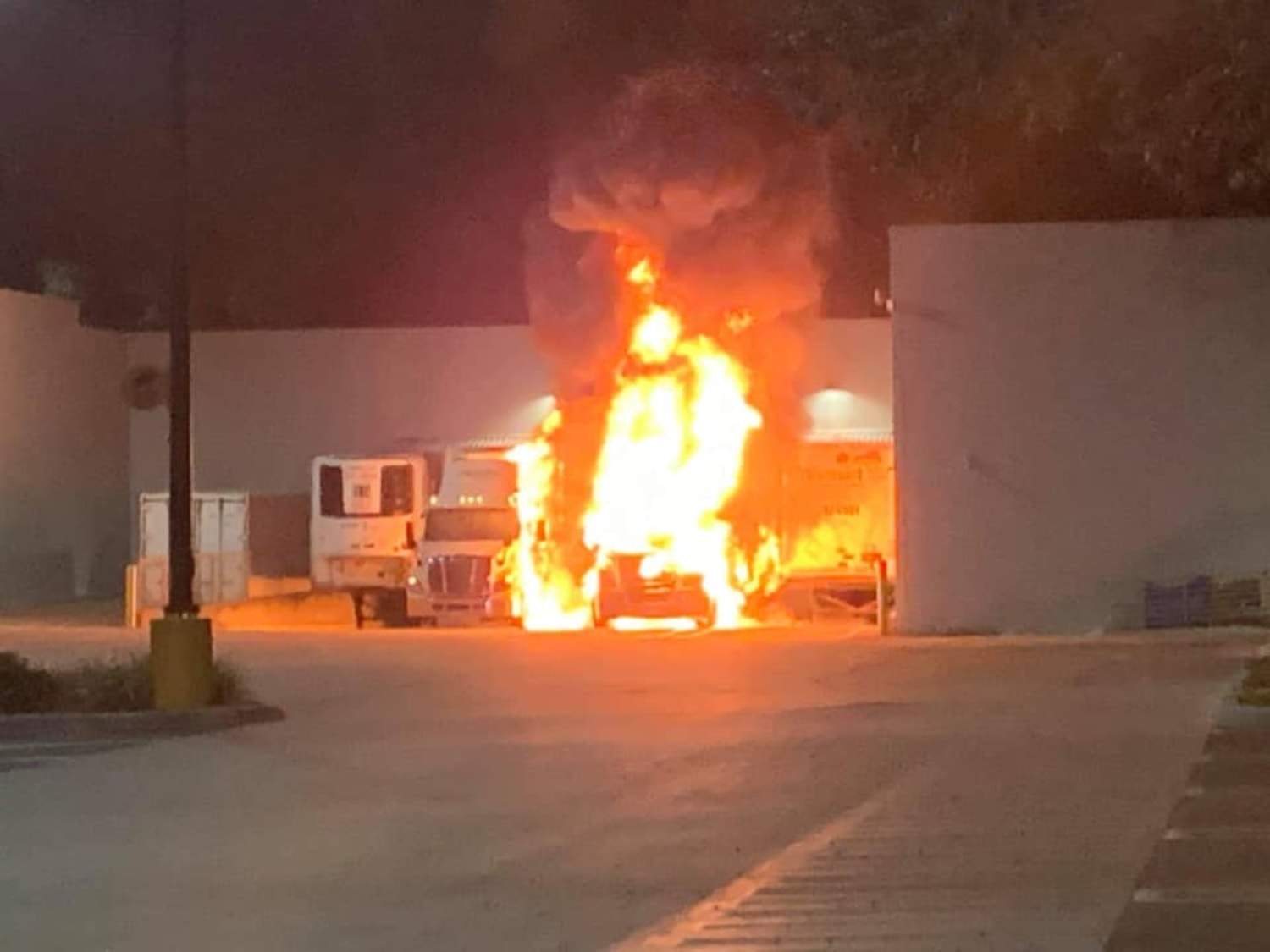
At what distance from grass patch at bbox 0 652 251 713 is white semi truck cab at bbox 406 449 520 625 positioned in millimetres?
15872

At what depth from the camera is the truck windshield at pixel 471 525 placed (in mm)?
37219

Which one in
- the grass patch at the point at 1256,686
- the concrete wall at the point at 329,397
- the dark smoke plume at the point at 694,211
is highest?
the dark smoke plume at the point at 694,211

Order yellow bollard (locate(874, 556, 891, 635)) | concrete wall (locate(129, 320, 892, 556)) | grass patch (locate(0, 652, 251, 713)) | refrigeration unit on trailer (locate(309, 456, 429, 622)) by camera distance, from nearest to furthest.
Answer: grass patch (locate(0, 652, 251, 713)) < yellow bollard (locate(874, 556, 891, 635)) < refrigeration unit on trailer (locate(309, 456, 429, 622)) < concrete wall (locate(129, 320, 892, 556))

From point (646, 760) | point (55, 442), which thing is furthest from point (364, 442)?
point (646, 760)

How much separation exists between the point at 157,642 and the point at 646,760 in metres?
4.68

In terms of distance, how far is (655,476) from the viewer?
127 ft

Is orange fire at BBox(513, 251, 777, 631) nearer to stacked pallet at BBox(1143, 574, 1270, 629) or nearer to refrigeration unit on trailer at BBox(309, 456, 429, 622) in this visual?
refrigeration unit on trailer at BBox(309, 456, 429, 622)

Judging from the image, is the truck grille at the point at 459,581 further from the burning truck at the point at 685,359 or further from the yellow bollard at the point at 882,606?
the yellow bollard at the point at 882,606

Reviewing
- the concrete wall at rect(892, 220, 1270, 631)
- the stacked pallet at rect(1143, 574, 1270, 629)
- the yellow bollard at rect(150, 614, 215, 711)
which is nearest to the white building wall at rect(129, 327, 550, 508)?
the concrete wall at rect(892, 220, 1270, 631)

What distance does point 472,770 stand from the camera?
16547 mm

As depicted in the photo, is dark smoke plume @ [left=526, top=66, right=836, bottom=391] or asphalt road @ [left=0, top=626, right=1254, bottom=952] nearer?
asphalt road @ [left=0, top=626, right=1254, bottom=952]

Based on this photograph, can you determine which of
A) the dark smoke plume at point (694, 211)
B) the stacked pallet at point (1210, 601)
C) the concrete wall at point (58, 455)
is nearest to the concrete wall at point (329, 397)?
the concrete wall at point (58, 455)

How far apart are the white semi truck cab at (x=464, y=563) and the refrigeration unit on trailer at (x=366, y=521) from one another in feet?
7.15

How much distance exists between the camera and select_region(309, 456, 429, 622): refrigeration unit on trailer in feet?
132
